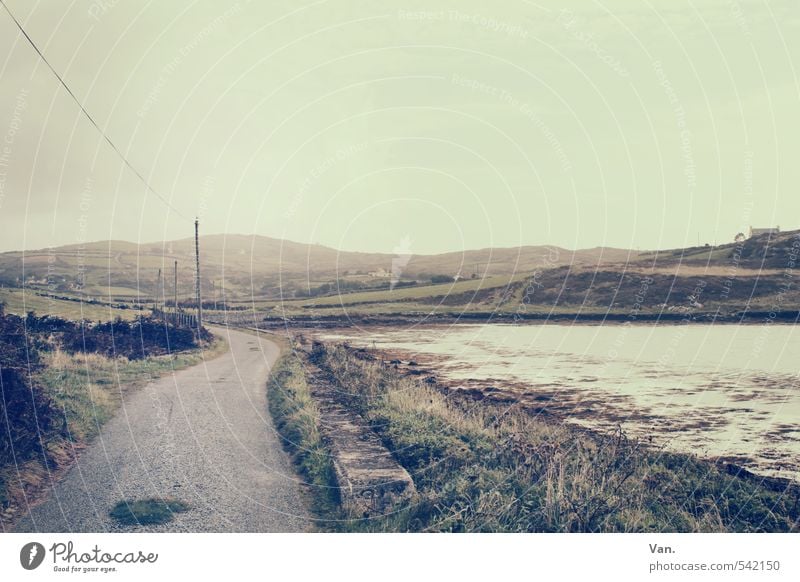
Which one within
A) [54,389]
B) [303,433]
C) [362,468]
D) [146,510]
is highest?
[54,389]

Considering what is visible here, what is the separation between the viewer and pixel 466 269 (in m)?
25.1

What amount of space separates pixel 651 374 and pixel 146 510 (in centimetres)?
1469

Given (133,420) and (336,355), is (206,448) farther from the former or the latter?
(336,355)

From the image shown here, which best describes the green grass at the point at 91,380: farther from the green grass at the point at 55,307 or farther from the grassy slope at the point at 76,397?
the green grass at the point at 55,307

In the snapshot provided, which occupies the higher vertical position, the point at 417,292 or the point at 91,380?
the point at 417,292

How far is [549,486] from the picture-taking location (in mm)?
9250

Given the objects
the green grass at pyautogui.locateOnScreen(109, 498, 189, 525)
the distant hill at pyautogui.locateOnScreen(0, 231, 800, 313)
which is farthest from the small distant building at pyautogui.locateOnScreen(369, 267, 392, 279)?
the green grass at pyautogui.locateOnScreen(109, 498, 189, 525)

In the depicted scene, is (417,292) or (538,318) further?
(538,318)

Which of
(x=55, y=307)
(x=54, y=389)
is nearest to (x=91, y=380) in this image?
(x=54, y=389)
